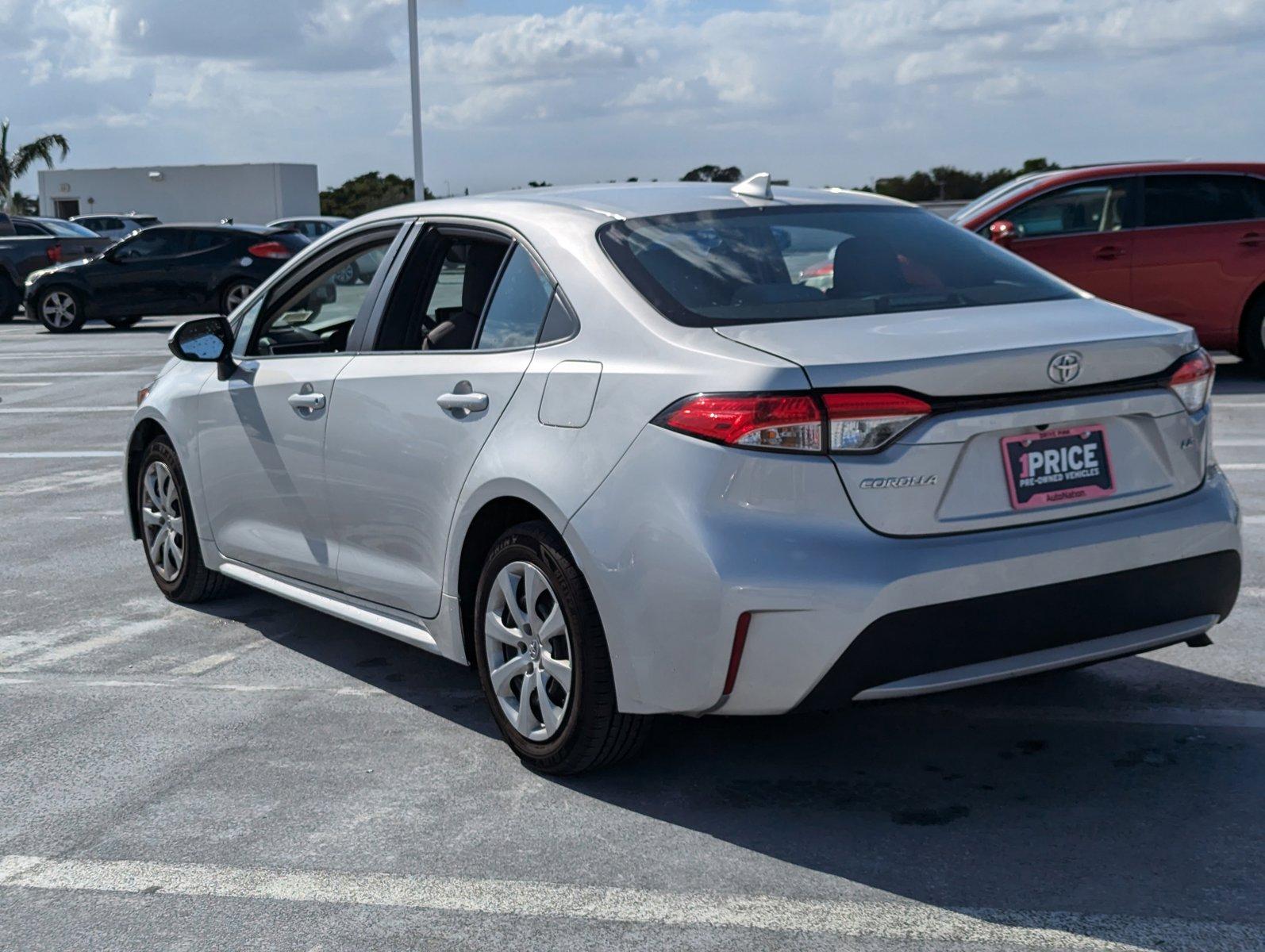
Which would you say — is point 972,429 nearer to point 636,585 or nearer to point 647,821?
point 636,585

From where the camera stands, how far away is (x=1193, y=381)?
404 cm

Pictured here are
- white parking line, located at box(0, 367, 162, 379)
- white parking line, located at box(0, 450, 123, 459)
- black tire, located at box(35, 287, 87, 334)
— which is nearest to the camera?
white parking line, located at box(0, 450, 123, 459)

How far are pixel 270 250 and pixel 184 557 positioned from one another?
16.3 meters

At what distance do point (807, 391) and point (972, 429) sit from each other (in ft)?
1.35

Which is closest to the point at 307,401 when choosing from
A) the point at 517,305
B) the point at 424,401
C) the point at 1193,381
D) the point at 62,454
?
the point at 424,401

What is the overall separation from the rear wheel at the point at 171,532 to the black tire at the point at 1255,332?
359 inches

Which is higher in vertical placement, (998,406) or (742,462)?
(998,406)

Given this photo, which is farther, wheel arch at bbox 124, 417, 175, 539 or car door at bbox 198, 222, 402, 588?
wheel arch at bbox 124, 417, 175, 539

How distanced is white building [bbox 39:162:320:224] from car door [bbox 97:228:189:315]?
42.9 metres

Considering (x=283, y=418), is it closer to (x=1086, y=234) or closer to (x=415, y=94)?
(x=1086, y=234)

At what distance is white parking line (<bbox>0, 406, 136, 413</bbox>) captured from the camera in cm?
1327

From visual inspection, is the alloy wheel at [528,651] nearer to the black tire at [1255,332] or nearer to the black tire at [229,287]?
the black tire at [1255,332]

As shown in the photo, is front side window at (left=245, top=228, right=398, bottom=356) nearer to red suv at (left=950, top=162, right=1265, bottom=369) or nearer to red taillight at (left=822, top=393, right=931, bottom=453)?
red taillight at (left=822, top=393, right=931, bottom=453)

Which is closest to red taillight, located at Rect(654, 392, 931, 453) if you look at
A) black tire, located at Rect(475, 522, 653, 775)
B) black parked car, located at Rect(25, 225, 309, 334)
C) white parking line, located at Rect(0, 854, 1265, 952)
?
black tire, located at Rect(475, 522, 653, 775)
